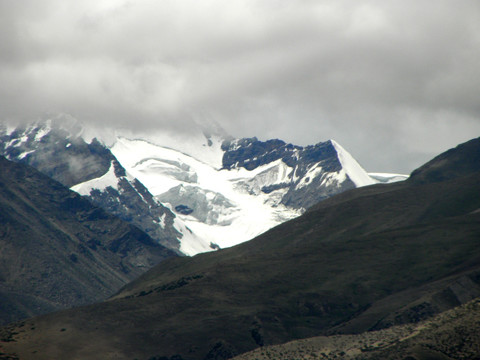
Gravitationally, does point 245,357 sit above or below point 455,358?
above

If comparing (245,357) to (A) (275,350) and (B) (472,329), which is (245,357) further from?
(B) (472,329)

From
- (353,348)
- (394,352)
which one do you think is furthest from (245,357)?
(394,352)

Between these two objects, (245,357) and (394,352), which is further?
(245,357)

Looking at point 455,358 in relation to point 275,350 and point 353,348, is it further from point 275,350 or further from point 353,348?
point 275,350

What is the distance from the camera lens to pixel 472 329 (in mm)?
152625

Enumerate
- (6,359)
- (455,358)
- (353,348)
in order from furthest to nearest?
(6,359) → (353,348) → (455,358)

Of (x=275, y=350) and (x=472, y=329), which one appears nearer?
(x=472, y=329)

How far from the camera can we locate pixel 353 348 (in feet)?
555

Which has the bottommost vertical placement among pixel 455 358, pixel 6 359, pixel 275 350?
pixel 455 358

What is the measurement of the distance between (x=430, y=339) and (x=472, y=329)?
7.41 metres

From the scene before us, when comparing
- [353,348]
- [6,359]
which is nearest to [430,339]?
[353,348]

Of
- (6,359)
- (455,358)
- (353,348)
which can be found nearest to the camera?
(455,358)

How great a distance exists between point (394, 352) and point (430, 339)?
6.91 meters

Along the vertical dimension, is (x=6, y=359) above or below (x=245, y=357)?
above
